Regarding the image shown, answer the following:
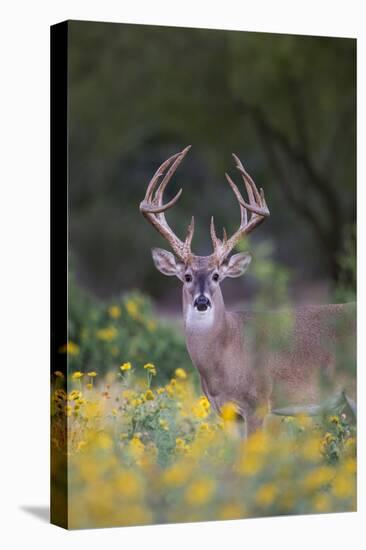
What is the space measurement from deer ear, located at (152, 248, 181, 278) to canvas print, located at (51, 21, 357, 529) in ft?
0.04

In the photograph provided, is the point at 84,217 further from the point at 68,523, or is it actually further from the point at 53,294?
the point at 68,523

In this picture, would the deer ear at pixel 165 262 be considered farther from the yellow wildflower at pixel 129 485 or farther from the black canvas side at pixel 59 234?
the yellow wildflower at pixel 129 485

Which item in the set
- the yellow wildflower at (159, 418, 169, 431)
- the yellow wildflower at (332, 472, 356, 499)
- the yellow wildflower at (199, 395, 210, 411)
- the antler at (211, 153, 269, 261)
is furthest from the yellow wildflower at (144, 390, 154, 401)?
the yellow wildflower at (332, 472, 356, 499)

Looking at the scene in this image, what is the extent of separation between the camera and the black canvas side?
1295cm

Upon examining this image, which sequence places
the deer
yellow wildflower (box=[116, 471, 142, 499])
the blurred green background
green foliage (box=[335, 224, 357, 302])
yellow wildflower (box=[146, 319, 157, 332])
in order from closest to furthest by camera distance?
yellow wildflower (box=[116, 471, 142, 499]) → the blurred green background → the deer → green foliage (box=[335, 224, 357, 302]) → yellow wildflower (box=[146, 319, 157, 332])

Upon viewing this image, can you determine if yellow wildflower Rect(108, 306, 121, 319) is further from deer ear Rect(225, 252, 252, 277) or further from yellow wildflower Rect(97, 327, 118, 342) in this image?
deer ear Rect(225, 252, 252, 277)

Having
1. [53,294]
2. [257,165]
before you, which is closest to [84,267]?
[53,294]

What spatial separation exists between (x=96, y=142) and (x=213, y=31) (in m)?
1.33

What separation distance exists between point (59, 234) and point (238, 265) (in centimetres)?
147

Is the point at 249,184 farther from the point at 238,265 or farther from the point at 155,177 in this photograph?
the point at 155,177

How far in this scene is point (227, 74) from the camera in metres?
13.9

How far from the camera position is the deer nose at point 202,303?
13.5 m

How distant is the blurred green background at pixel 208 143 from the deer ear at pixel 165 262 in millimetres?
80

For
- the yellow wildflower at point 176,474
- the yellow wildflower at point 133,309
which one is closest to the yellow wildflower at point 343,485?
the yellow wildflower at point 176,474
